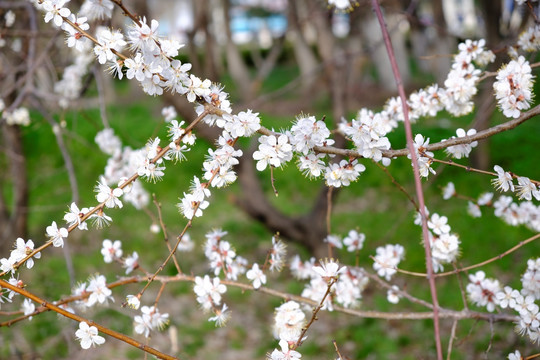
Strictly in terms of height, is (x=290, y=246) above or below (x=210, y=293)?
above

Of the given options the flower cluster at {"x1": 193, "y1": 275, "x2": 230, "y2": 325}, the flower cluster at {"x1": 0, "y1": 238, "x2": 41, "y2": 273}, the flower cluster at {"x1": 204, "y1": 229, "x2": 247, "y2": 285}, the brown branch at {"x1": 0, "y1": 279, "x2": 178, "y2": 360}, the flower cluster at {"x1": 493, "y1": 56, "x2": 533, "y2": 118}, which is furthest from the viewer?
the flower cluster at {"x1": 204, "y1": 229, "x2": 247, "y2": 285}

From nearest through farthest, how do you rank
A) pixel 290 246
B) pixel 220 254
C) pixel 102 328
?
pixel 102 328, pixel 220 254, pixel 290 246

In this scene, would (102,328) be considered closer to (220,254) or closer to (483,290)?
(220,254)

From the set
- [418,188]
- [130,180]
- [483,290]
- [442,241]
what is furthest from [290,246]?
[418,188]

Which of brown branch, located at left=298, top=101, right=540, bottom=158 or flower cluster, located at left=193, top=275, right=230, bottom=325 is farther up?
brown branch, located at left=298, top=101, right=540, bottom=158

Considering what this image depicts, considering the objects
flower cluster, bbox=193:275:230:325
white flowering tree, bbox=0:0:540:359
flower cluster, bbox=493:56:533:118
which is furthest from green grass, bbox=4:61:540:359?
flower cluster, bbox=493:56:533:118

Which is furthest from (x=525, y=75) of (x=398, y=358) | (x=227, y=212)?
(x=227, y=212)

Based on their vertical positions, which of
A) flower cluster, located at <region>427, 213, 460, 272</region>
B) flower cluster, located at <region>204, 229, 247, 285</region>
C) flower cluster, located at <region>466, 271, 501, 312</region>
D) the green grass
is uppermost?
the green grass

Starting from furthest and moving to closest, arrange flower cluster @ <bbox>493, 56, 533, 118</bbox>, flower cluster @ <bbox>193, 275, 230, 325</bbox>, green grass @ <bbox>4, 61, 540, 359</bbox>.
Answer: green grass @ <bbox>4, 61, 540, 359</bbox>
flower cluster @ <bbox>193, 275, 230, 325</bbox>
flower cluster @ <bbox>493, 56, 533, 118</bbox>

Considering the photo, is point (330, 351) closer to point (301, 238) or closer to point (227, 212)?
point (301, 238)

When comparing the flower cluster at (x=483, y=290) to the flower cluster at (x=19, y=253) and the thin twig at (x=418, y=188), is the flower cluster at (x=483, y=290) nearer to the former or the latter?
the thin twig at (x=418, y=188)

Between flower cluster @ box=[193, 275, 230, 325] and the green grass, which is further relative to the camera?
the green grass

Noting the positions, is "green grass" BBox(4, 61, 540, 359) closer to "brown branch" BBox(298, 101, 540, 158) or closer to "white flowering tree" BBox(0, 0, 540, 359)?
"white flowering tree" BBox(0, 0, 540, 359)

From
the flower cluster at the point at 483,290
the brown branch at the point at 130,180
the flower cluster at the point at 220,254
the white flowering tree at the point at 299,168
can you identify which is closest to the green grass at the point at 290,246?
the flower cluster at the point at 483,290
